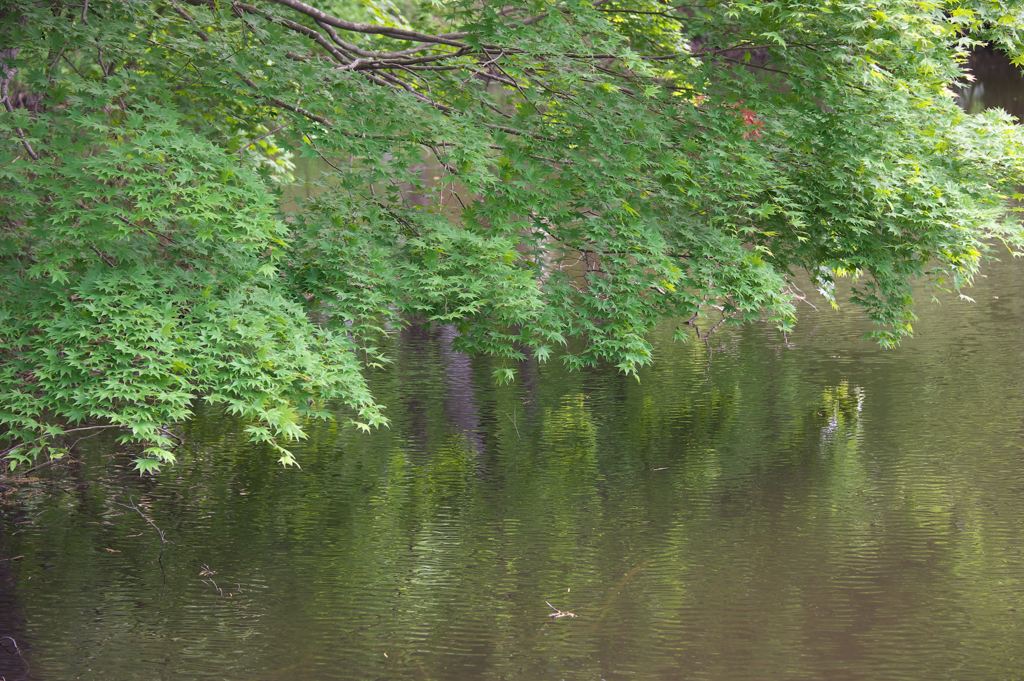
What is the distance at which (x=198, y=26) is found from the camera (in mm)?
8008

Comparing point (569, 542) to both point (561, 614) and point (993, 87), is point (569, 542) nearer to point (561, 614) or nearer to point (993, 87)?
point (561, 614)

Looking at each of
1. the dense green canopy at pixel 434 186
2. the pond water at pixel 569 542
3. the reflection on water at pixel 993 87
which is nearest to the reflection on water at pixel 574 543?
the pond water at pixel 569 542

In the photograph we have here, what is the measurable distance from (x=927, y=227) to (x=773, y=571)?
3.49 metres

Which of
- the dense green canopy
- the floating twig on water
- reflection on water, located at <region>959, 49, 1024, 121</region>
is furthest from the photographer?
reflection on water, located at <region>959, 49, 1024, 121</region>

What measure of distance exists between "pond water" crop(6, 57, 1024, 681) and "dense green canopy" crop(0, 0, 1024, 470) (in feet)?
5.04

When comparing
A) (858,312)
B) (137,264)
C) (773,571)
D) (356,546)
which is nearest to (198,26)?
(137,264)

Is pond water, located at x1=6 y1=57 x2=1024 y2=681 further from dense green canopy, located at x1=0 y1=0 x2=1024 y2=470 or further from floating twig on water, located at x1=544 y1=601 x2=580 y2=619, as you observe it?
dense green canopy, located at x1=0 y1=0 x2=1024 y2=470

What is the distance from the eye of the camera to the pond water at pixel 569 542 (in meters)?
6.54

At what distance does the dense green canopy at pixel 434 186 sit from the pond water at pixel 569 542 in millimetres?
1537

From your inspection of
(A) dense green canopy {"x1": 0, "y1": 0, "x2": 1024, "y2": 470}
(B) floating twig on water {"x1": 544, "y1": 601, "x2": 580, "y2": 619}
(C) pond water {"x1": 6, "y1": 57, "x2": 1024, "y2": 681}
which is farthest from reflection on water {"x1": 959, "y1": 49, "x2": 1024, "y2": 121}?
(B) floating twig on water {"x1": 544, "y1": 601, "x2": 580, "y2": 619}

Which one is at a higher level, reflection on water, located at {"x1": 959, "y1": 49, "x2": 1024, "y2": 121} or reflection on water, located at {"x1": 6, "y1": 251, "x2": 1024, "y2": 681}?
reflection on water, located at {"x1": 959, "y1": 49, "x2": 1024, "y2": 121}

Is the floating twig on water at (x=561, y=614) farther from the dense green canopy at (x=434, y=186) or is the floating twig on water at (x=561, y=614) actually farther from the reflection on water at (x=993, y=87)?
the reflection on water at (x=993, y=87)

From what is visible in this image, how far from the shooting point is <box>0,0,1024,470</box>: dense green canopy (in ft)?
19.0

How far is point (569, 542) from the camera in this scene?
8.40 metres
